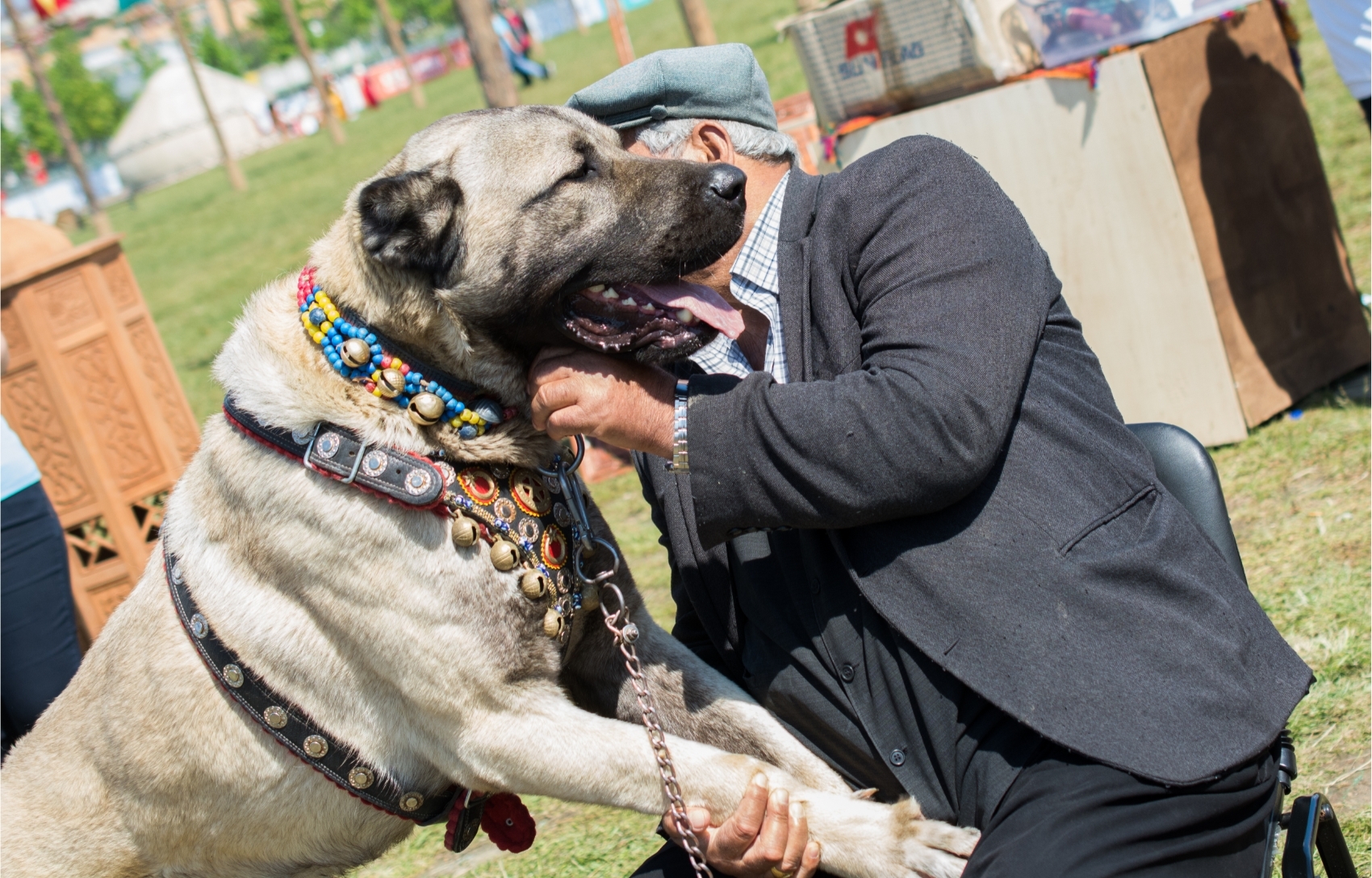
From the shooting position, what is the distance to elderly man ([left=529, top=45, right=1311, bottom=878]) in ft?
5.79

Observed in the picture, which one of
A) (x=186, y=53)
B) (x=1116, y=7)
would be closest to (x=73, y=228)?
(x=186, y=53)

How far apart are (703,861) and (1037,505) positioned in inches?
37.2

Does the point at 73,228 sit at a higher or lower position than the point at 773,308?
higher

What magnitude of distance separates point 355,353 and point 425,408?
0.55 ft

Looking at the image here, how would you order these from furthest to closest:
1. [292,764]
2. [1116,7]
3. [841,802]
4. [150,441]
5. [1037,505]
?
[150,441]
[1116,7]
[292,764]
[841,802]
[1037,505]

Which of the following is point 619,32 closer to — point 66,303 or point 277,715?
point 66,303

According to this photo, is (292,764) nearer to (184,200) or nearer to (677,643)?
(677,643)

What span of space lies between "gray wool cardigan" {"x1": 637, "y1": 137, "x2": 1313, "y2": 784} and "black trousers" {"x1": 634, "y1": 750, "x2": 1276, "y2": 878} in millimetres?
44

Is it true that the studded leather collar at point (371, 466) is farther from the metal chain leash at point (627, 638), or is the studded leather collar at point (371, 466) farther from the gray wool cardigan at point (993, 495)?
the gray wool cardigan at point (993, 495)

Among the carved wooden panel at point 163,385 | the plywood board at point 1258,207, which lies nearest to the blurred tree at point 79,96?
the carved wooden panel at point 163,385

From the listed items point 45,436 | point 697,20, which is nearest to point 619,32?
point 697,20

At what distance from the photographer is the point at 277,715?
93.4 inches

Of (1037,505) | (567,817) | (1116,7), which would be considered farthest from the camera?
(1116,7)

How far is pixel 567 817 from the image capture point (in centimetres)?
383
